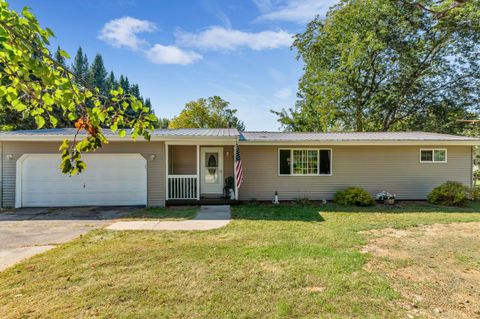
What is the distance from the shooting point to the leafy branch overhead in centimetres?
130

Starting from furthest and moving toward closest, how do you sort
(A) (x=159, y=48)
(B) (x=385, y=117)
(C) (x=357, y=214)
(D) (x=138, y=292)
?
(B) (x=385, y=117) → (A) (x=159, y=48) → (C) (x=357, y=214) → (D) (x=138, y=292)

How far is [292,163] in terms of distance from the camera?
10.9 meters

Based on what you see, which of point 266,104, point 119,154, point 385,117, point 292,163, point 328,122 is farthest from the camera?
point 266,104

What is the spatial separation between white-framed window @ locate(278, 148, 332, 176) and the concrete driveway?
20.3ft

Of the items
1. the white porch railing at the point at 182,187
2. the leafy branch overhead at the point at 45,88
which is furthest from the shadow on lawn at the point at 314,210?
the leafy branch overhead at the point at 45,88

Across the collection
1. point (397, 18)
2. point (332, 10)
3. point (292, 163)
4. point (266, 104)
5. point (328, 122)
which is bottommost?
point (292, 163)

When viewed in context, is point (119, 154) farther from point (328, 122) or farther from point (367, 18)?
point (367, 18)

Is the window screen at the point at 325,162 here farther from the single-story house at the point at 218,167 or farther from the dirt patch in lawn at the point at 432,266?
the dirt patch in lawn at the point at 432,266

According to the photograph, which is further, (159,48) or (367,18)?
(367,18)

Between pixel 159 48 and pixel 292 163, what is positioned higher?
pixel 159 48

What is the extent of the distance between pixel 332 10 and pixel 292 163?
1543 centimetres

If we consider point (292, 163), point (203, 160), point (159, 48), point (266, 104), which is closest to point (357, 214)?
point (292, 163)

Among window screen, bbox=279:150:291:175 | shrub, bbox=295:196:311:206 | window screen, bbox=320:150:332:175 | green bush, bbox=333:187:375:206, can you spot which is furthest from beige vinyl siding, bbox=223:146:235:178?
green bush, bbox=333:187:375:206

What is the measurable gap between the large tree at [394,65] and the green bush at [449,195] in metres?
11.9
